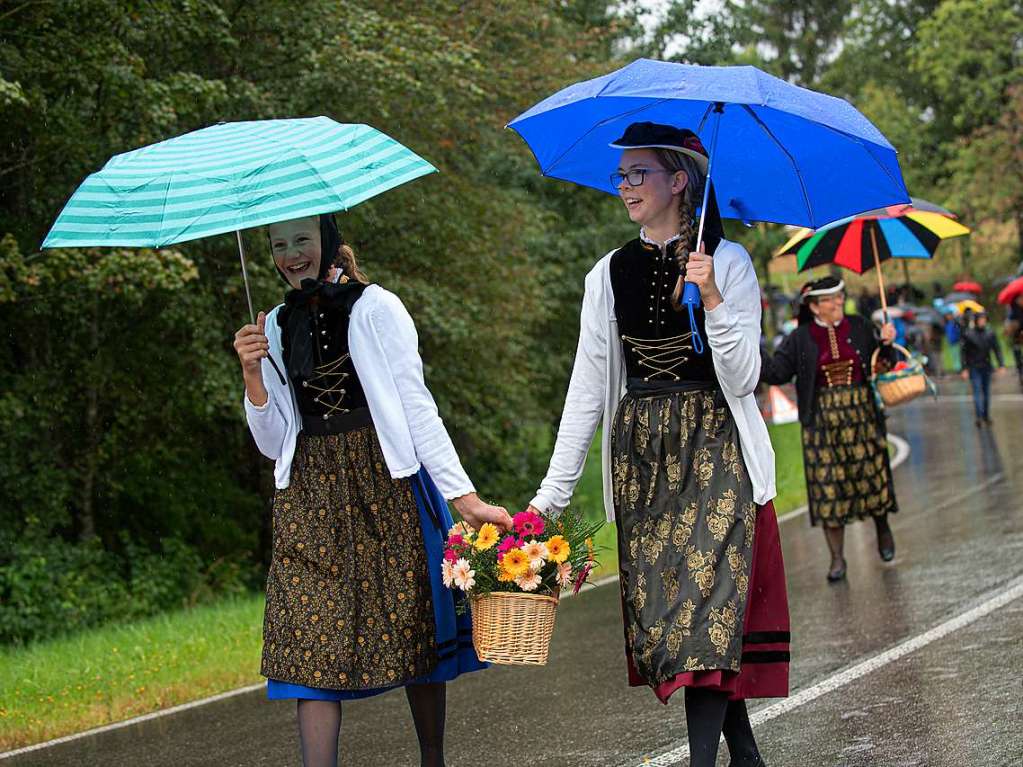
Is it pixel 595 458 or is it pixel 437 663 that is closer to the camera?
pixel 437 663

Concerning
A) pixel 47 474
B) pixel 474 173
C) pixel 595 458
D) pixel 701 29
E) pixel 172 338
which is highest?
pixel 701 29

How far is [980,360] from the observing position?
83.7 ft

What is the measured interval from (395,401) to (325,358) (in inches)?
→ 11.3

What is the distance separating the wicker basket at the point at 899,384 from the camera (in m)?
10.9

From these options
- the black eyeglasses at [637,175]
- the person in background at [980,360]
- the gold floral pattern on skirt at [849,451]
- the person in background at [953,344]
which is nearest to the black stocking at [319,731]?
the black eyeglasses at [637,175]

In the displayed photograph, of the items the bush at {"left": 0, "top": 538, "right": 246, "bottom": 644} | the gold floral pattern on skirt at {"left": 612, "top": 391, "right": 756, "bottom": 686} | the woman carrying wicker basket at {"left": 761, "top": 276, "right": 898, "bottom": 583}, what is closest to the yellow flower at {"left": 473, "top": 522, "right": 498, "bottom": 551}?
the gold floral pattern on skirt at {"left": 612, "top": 391, "right": 756, "bottom": 686}

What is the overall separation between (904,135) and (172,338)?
40203mm

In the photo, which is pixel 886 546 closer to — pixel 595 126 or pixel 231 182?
pixel 595 126

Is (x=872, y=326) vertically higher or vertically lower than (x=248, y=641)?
higher

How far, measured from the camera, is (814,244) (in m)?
11.1

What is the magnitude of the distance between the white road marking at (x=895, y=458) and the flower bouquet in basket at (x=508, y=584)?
924cm

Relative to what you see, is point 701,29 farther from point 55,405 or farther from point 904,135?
point 904,135

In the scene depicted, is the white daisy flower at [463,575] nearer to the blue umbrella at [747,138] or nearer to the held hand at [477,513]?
the held hand at [477,513]

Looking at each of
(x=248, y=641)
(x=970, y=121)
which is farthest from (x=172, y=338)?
(x=970, y=121)
